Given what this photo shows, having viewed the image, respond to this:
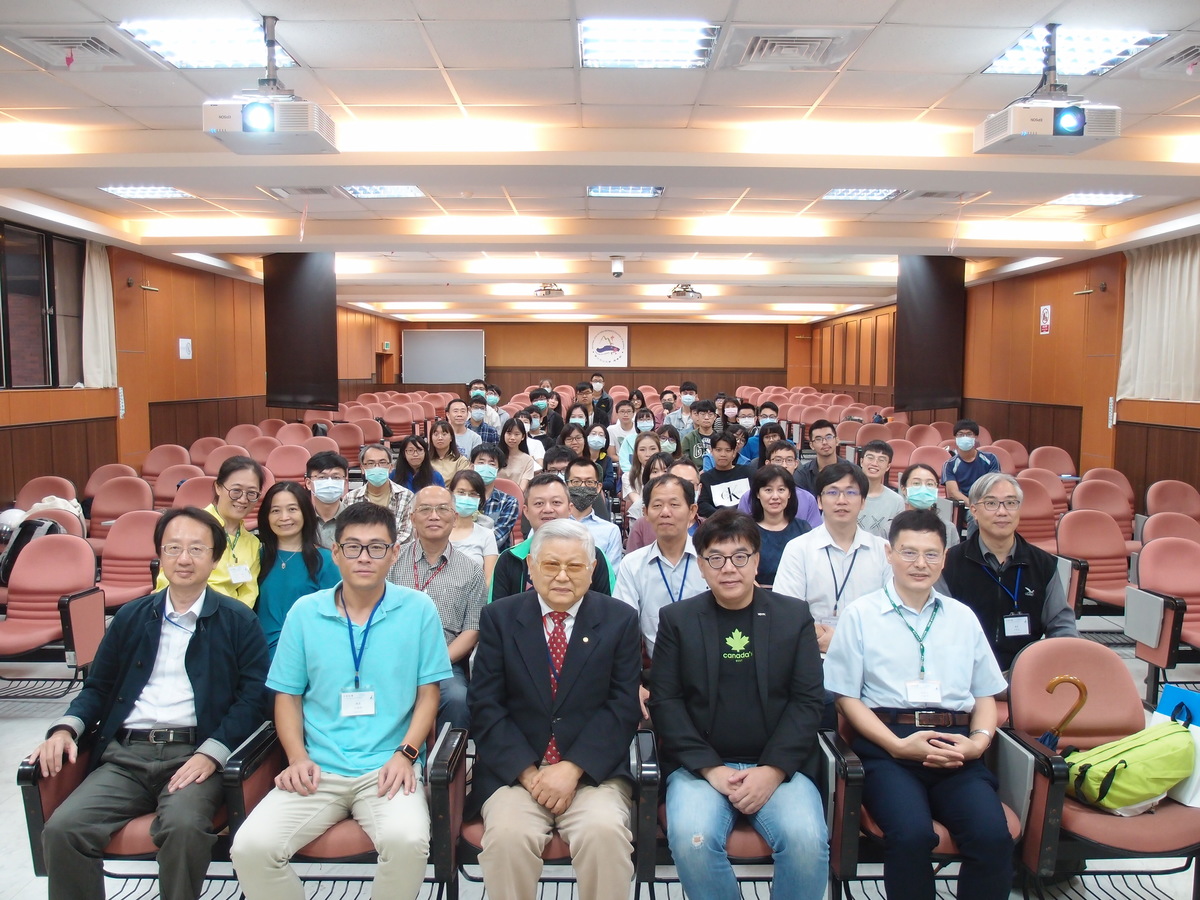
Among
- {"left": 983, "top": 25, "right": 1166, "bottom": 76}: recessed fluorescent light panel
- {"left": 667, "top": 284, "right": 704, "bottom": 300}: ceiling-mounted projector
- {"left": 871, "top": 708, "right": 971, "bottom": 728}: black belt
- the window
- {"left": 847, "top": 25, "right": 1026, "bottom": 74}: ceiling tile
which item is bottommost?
{"left": 871, "top": 708, "right": 971, "bottom": 728}: black belt

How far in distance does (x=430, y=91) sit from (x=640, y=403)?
20.4 feet

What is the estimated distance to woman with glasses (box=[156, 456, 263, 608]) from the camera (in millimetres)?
3336

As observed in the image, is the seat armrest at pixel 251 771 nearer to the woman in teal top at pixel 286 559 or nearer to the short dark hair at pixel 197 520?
the short dark hair at pixel 197 520

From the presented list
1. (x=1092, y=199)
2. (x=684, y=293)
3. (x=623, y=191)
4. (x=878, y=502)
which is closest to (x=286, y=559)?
(x=878, y=502)

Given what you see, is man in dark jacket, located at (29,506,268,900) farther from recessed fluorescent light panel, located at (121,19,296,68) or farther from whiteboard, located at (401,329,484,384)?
whiteboard, located at (401,329,484,384)

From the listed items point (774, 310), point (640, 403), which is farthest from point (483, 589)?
point (774, 310)

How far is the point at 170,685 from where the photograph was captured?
259 cm

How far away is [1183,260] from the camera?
8.59 meters

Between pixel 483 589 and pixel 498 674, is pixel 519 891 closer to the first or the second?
pixel 498 674

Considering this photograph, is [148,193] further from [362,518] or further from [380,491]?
[362,518]

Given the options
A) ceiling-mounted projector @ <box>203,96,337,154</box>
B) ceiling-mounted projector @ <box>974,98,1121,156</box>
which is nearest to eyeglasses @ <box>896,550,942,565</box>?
ceiling-mounted projector @ <box>974,98,1121,156</box>

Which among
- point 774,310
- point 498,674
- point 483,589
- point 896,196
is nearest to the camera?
point 498,674

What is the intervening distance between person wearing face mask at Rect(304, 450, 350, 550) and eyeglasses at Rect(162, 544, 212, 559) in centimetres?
147

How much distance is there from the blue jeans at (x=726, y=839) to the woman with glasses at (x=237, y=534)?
2.01 metres
